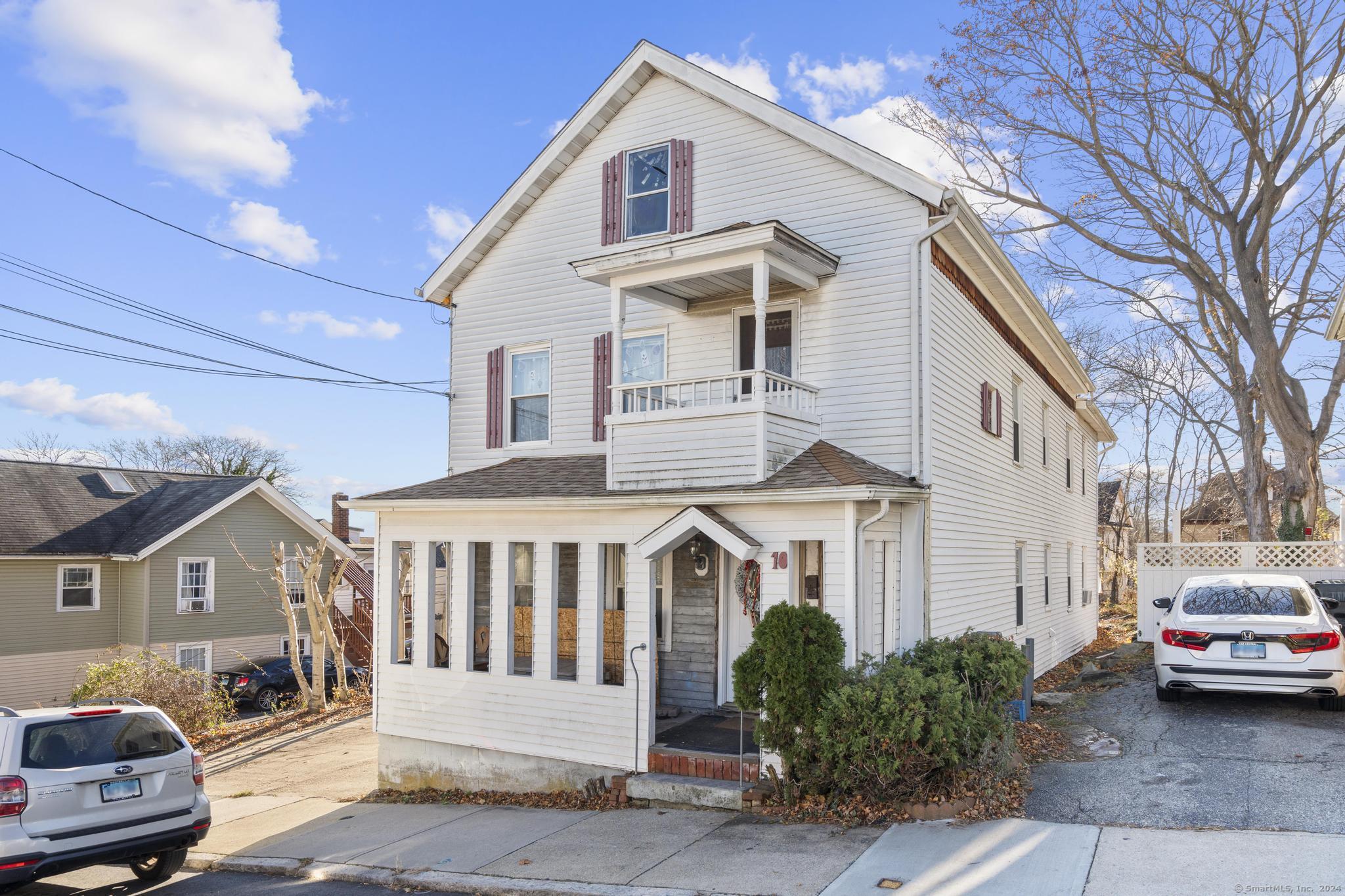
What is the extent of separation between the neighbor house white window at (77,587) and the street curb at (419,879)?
20.8 m

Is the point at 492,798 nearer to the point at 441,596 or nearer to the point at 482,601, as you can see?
the point at 482,601

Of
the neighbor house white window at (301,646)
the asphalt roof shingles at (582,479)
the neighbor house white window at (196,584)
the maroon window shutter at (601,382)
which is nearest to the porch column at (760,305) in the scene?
the asphalt roof shingles at (582,479)

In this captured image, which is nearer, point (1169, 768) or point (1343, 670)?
point (1169, 768)

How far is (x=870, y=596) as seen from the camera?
1071 centimetres

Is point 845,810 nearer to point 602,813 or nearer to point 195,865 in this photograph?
point 602,813

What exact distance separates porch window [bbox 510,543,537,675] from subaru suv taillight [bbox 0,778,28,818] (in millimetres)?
6300

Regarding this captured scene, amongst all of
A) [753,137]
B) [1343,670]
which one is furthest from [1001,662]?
[753,137]

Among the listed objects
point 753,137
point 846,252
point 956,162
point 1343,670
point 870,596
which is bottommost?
point 1343,670

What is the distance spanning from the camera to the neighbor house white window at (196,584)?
28766mm

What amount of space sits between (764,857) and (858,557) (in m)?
3.29

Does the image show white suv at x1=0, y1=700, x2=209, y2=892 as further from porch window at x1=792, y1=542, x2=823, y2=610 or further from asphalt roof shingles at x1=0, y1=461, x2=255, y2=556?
asphalt roof shingles at x1=0, y1=461, x2=255, y2=556

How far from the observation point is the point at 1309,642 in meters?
10.6

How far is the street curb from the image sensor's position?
7.40 meters

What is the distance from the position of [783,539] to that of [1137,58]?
1552 cm
